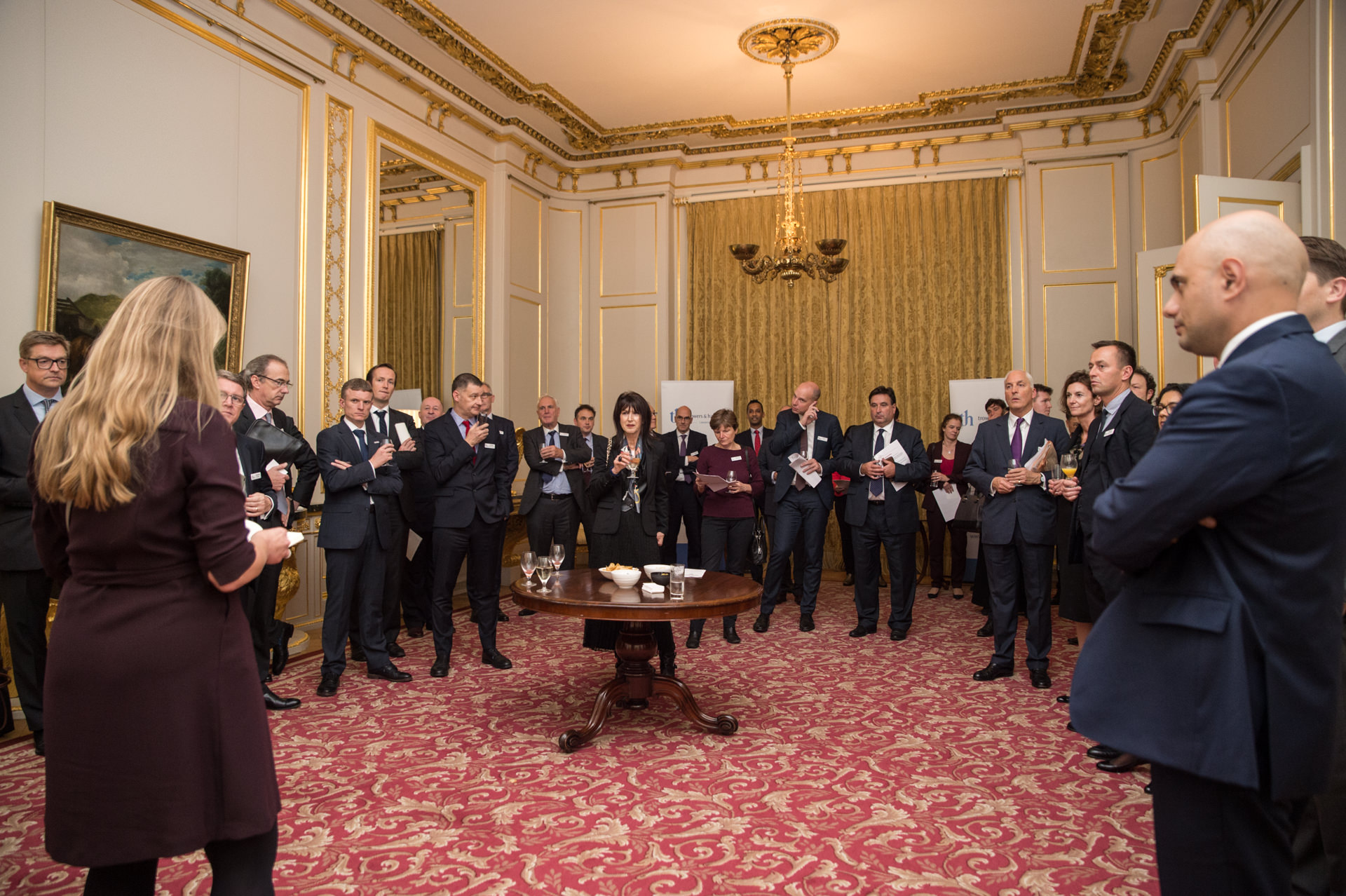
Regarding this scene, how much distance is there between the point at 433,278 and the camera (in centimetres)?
787

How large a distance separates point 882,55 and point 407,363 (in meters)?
4.95

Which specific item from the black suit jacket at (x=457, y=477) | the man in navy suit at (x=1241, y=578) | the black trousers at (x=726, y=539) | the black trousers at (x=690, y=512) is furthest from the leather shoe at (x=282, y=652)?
the man in navy suit at (x=1241, y=578)

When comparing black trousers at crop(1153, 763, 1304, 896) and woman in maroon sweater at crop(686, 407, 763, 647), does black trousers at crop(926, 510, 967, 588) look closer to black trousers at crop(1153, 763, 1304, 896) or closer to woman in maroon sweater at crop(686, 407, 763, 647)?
woman in maroon sweater at crop(686, 407, 763, 647)

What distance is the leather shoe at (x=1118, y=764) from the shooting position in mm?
3311

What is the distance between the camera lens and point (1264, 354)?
129 cm

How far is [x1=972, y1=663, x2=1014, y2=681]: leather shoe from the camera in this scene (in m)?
4.67

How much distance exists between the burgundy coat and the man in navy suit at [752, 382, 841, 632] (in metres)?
4.71

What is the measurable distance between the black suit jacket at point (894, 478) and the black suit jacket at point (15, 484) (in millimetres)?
4626

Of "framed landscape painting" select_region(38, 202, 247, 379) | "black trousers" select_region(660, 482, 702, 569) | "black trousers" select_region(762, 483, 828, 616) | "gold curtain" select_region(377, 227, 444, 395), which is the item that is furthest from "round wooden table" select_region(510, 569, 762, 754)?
"gold curtain" select_region(377, 227, 444, 395)

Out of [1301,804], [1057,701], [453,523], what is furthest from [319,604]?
[1301,804]

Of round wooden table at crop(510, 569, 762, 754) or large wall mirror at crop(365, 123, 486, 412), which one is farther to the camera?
large wall mirror at crop(365, 123, 486, 412)

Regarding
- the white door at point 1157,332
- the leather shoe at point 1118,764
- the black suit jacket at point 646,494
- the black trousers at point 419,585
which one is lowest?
the leather shoe at point 1118,764

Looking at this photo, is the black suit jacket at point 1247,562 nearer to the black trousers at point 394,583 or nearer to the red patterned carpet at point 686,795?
the red patterned carpet at point 686,795

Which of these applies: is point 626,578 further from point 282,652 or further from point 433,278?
point 433,278
